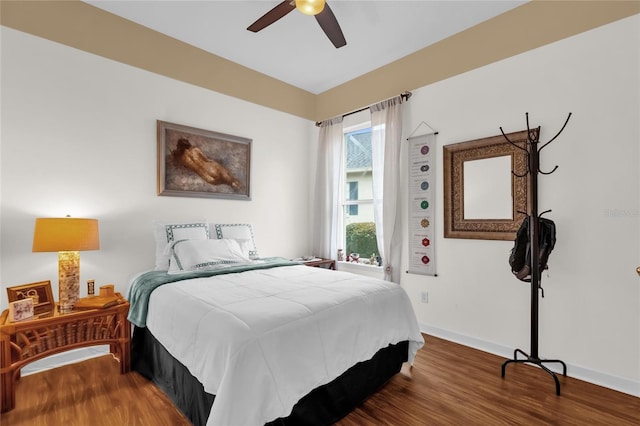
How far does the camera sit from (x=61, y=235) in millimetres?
2117

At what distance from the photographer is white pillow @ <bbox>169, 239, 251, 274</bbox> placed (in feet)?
8.54

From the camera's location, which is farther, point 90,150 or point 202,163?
point 202,163

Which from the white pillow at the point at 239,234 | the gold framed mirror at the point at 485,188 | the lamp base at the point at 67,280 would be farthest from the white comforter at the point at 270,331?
the gold framed mirror at the point at 485,188

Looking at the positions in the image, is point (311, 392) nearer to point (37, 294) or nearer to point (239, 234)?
point (239, 234)

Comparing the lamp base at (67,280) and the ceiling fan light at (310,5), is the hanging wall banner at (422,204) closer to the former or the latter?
the ceiling fan light at (310,5)

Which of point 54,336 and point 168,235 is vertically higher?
point 168,235

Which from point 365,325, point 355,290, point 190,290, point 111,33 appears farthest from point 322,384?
point 111,33

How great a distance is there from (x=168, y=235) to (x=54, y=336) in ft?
3.52

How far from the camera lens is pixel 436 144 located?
10.4ft

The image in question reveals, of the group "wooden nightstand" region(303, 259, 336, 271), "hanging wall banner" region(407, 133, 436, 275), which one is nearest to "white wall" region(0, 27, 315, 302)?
"wooden nightstand" region(303, 259, 336, 271)

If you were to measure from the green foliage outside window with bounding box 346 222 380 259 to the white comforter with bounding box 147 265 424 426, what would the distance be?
1.60 m

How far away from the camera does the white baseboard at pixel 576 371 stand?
6.93ft

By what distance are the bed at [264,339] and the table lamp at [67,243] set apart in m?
0.40

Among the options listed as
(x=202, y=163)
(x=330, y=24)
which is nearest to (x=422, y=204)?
(x=330, y=24)
